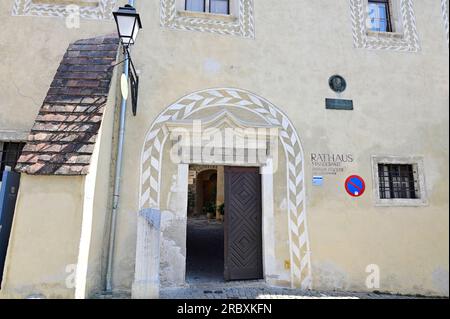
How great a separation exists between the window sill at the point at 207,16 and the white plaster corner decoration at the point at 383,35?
2603 millimetres

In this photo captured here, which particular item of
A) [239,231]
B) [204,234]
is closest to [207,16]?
[239,231]

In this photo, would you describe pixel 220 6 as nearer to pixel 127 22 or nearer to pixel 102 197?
pixel 127 22

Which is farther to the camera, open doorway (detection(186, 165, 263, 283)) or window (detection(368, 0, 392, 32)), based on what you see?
window (detection(368, 0, 392, 32))

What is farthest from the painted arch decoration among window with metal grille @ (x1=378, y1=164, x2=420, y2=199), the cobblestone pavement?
window with metal grille @ (x1=378, y1=164, x2=420, y2=199)

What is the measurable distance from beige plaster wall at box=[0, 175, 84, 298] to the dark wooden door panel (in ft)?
8.43

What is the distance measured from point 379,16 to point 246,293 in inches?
252

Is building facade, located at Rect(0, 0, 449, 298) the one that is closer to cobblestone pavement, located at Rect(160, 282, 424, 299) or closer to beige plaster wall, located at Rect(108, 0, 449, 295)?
beige plaster wall, located at Rect(108, 0, 449, 295)

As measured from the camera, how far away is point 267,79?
18.9 ft

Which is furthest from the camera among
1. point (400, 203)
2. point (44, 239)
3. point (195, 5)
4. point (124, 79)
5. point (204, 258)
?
point (204, 258)

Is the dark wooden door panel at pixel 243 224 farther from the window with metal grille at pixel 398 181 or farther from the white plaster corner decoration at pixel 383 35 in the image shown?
the white plaster corner decoration at pixel 383 35

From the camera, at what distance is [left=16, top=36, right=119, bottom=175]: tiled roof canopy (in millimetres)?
3643

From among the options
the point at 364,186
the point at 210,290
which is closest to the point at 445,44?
the point at 364,186

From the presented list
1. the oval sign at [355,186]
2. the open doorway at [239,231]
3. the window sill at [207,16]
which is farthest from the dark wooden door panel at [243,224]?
the window sill at [207,16]

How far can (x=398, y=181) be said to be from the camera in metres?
5.83
